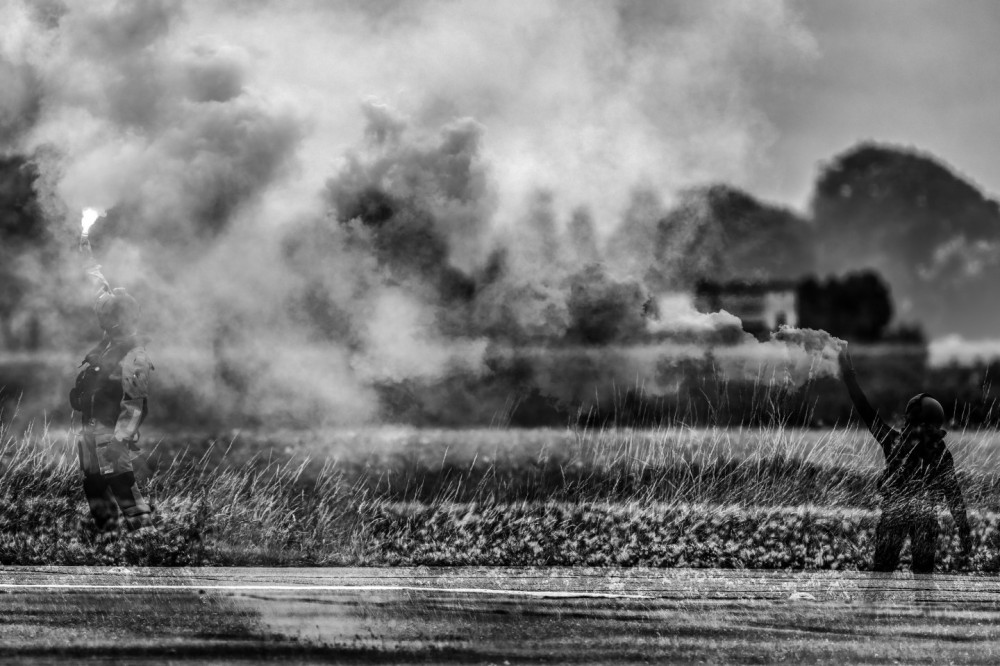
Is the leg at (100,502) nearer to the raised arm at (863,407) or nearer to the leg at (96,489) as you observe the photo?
the leg at (96,489)

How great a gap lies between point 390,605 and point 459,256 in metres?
3.04

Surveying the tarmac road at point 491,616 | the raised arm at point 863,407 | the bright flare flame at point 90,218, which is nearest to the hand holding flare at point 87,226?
the bright flare flame at point 90,218

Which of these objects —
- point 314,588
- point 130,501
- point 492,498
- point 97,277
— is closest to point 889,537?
point 492,498

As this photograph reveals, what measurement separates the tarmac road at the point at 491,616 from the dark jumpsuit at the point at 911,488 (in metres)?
0.33

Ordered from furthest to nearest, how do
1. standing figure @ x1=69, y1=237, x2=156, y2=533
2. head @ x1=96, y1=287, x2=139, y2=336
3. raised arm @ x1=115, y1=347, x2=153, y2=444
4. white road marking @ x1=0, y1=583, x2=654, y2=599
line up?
1. head @ x1=96, y1=287, x2=139, y2=336
2. raised arm @ x1=115, y1=347, x2=153, y2=444
3. standing figure @ x1=69, y1=237, x2=156, y2=533
4. white road marking @ x1=0, y1=583, x2=654, y2=599

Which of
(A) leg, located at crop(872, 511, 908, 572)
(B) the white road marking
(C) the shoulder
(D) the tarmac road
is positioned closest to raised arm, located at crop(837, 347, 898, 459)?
(A) leg, located at crop(872, 511, 908, 572)

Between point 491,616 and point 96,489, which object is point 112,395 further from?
point 491,616

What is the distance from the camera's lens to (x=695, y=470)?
7992 mm

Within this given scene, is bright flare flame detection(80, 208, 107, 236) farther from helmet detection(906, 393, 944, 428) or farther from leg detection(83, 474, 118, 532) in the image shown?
helmet detection(906, 393, 944, 428)

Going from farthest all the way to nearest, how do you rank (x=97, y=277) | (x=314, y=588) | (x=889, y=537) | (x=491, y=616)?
(x=97, y=277) < (x=889, y=537) < (x=314, y=588) < (x=491, y=616)

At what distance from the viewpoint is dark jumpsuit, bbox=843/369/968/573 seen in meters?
7.63

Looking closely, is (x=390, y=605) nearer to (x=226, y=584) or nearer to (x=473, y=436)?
(x=226, y=584)

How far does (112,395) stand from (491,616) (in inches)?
157

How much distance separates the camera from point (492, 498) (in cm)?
791
